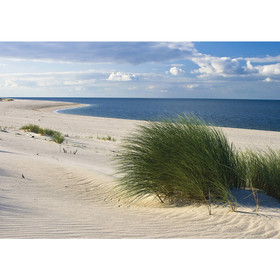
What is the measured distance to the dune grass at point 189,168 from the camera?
15.9ft

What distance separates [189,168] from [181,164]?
0.16 metres

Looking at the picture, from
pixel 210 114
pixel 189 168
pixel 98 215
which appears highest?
pixel 210 114

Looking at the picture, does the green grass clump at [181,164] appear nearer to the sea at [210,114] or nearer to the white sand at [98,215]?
the white sand at [98,215]

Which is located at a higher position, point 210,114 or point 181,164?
point 210,114

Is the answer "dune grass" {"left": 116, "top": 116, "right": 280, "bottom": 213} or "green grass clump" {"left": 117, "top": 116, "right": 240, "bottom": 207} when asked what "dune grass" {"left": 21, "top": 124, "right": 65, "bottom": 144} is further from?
"green grass clump" {"left": 117, "top": 116, "right": 240, "bottom": 207}

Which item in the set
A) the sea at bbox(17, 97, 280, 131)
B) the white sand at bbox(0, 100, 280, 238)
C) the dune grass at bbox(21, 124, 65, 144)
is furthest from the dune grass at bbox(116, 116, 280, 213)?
the dune grass at bbox(21, 124, 65, 144)

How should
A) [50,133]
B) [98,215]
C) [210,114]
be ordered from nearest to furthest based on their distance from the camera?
[98,215] < [50,133] < [210,114]

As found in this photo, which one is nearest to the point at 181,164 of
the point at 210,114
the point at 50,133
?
the point at 50,133

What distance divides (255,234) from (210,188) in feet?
4.19

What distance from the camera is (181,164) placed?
4945 mm

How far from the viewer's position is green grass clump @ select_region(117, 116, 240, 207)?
484 cm

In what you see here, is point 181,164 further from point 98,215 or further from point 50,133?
point 50,133

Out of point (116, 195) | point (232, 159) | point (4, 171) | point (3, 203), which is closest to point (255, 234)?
point (232, 159)

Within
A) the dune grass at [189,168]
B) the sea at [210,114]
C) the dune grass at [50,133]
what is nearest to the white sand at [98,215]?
the dune grass at [189,168]
